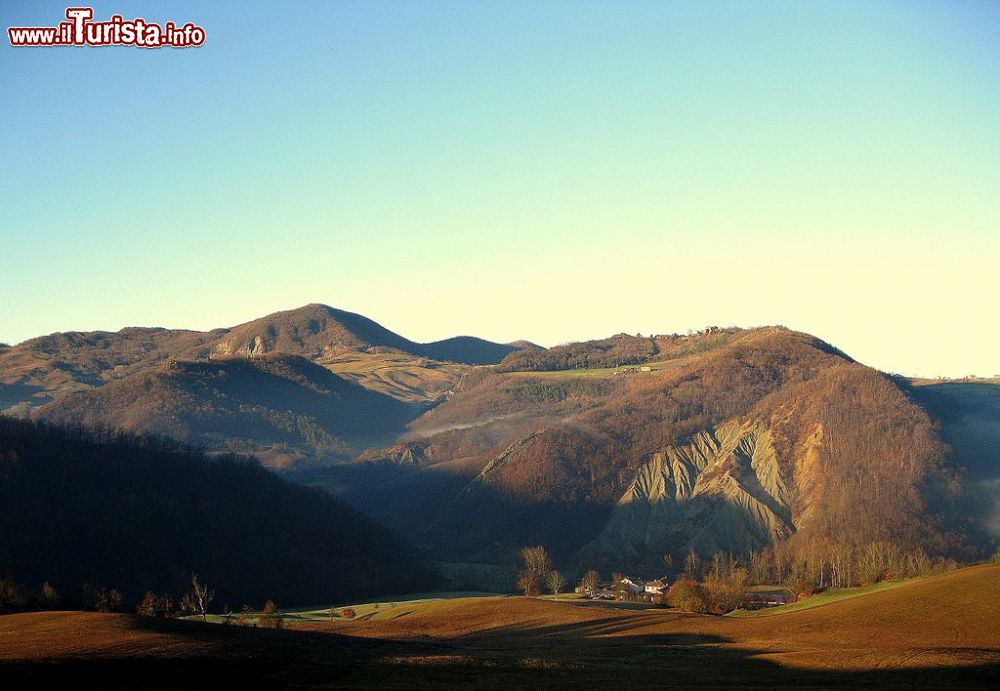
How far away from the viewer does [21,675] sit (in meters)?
69.6

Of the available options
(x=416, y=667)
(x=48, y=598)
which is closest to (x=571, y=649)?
(x=416, y=667)

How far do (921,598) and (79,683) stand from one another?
283 feet

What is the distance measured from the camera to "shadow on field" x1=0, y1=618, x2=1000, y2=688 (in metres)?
72.8

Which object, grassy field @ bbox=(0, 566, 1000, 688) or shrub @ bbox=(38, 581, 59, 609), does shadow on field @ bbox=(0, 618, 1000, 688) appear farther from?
shrub @ bbox=(38, 581, 59, 609)

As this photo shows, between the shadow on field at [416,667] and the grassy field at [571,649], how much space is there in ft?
0.56

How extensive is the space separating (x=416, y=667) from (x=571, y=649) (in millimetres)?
24342

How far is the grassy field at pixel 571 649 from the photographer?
2958 inches

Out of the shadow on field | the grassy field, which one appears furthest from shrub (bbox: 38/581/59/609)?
the shadow on field

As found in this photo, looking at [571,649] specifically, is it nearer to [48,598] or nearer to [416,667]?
[416,667]

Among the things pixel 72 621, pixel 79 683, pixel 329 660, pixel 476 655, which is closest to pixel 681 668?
pixel 476 655

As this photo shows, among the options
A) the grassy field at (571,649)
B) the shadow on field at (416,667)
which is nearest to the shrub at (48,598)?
the grassy field at (571,649)

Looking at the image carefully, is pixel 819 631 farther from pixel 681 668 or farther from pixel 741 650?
pixel 681 668

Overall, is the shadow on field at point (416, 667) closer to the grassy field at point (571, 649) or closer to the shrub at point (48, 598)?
the grassy field at point (571, 649)

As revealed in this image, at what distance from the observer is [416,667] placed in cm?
8112
